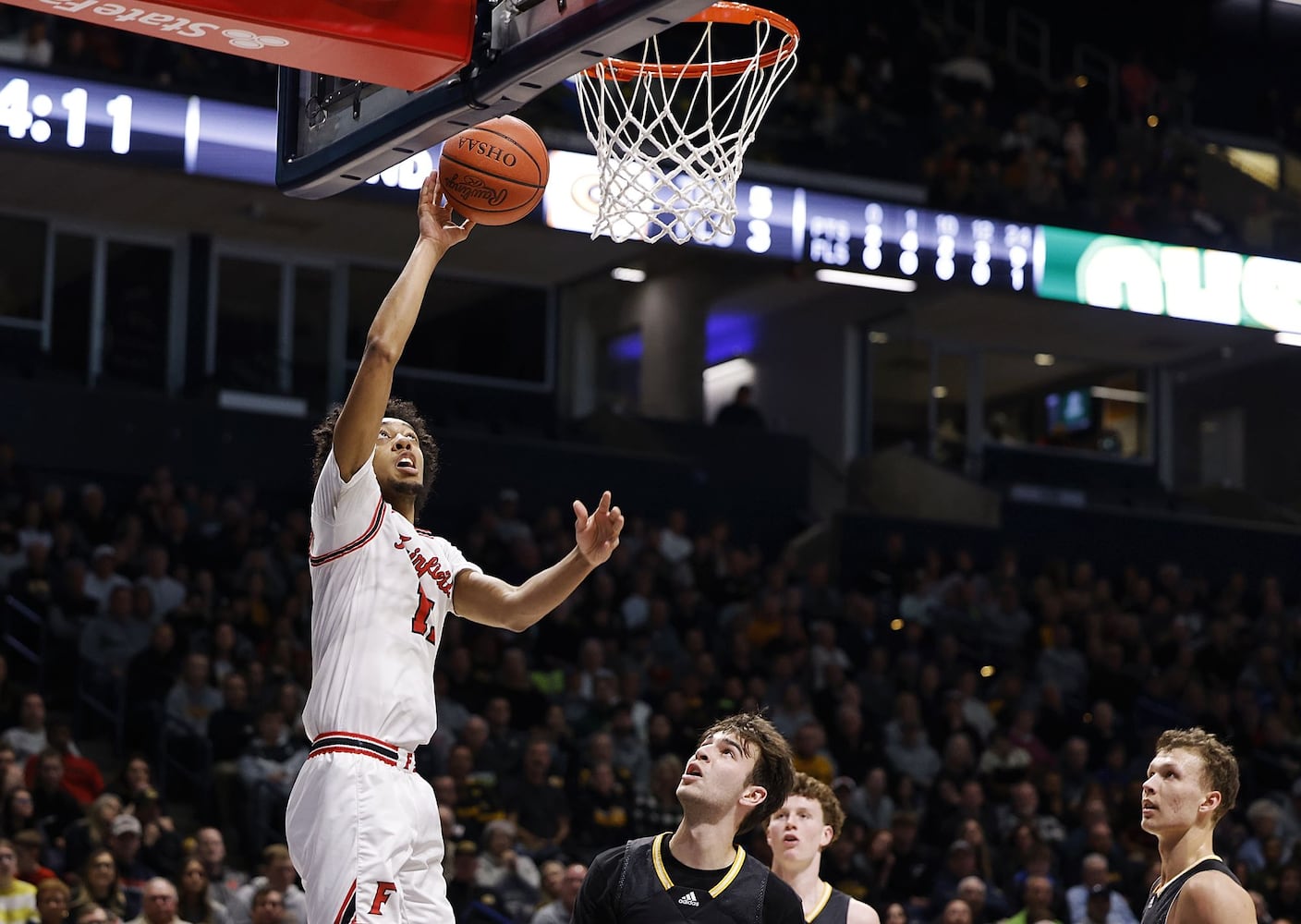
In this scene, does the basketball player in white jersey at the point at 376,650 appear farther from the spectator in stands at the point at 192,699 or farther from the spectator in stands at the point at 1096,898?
the spectator in stands at the point at 1096,898

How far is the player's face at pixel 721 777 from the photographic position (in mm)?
4602

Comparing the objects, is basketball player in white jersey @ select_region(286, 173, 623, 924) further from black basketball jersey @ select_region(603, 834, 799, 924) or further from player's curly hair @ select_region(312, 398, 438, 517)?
black basketball jersey @ select_region(603, 834, 799, 924)

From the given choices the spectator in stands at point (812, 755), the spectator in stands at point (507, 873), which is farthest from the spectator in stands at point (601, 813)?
the spectator in stands at point (812, 755)

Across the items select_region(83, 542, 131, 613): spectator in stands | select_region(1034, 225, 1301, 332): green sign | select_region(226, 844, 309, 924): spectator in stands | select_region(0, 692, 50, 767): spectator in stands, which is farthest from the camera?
select_region(1034, 225, 1301, 332): green sign

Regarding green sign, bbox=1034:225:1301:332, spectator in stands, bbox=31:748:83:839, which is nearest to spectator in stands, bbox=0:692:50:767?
spectator in stands, bbox=31:748:83:839

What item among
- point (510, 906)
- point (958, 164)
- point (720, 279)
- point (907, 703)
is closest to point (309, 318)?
point (720, 279)

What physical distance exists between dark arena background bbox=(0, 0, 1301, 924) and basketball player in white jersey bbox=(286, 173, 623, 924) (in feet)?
14.6

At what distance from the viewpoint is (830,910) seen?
17.7 ft

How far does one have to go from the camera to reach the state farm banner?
4363 mm

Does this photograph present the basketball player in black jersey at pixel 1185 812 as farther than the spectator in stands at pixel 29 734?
No

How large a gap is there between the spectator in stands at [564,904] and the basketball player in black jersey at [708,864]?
4.72 meters

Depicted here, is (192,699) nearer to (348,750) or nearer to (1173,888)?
(348,750)

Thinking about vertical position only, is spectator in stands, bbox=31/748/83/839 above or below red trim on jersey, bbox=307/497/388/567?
below

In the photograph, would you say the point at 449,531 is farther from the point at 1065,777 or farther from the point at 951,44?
the point at 951,44
